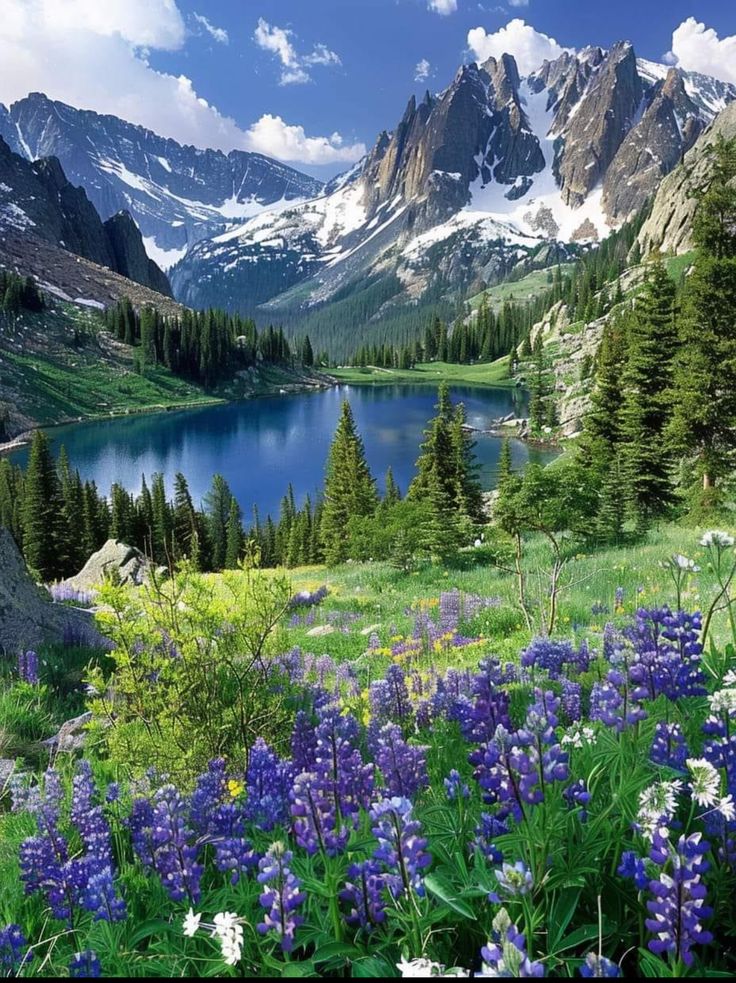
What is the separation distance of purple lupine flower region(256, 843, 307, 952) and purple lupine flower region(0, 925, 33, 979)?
3.37 ft

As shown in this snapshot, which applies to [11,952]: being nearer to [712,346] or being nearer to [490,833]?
[490,833]

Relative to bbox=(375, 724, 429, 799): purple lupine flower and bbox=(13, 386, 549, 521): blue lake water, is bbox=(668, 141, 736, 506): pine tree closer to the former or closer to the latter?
bbox=(375, 724, 429, 799): purple lupine flower

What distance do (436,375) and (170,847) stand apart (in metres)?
185

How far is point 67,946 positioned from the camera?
2.36 m

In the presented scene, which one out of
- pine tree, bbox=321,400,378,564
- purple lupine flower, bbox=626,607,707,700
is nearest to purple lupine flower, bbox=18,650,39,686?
purple lupine flower, bbox=626,607,707,700

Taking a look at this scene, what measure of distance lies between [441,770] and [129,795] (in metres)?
1.99

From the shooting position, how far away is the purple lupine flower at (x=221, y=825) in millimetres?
2354

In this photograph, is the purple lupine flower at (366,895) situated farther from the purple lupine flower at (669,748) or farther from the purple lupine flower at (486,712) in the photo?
the purple lupine flower at (669,748)

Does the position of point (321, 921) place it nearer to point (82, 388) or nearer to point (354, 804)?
point (354, 804)

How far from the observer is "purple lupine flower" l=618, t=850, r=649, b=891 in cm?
184

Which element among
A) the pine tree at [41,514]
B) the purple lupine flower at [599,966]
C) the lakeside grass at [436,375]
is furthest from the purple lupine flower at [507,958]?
the lakeside grass at [436,375]

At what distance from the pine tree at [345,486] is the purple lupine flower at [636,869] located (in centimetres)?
3979

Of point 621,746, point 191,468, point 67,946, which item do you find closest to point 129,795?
point 67,946

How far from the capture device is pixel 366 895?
2.08 meters
